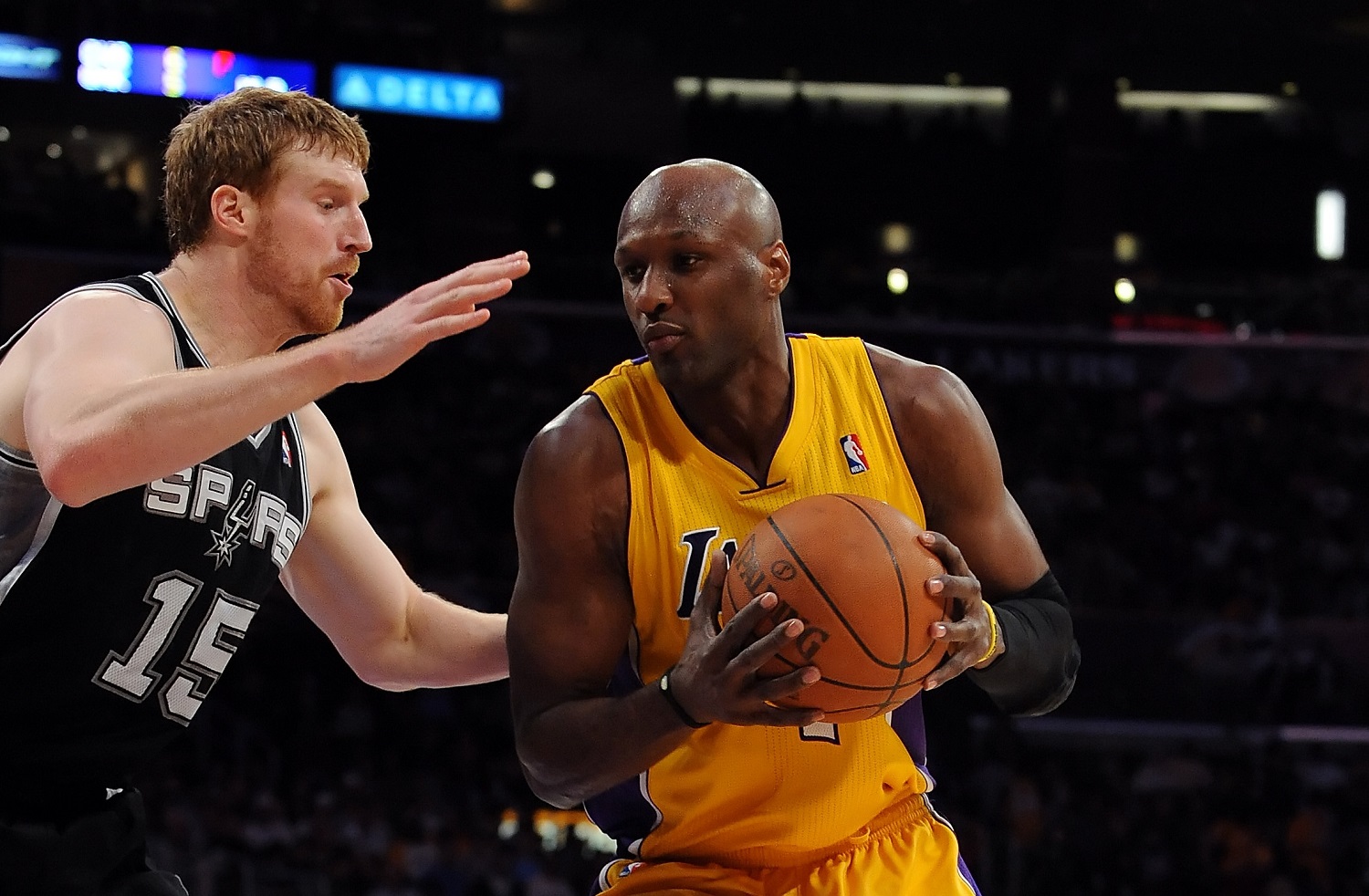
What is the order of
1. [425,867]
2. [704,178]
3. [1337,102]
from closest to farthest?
[704,178] < [425,867] < [1337,102]

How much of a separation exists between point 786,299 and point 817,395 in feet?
46.9

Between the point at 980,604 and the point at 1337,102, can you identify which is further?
the point at 1337,102

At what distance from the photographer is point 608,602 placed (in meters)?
3.09

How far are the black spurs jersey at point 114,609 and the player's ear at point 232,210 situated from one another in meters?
0.19

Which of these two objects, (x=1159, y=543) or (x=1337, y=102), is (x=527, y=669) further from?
(x=1337, y=102)

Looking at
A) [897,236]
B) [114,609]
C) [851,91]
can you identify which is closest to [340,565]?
[114,609]

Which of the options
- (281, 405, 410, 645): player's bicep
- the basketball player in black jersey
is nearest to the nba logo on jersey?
the basketball player in black jersey

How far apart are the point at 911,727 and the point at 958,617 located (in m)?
0.66

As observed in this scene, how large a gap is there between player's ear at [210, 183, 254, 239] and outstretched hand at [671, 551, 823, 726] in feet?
4.45

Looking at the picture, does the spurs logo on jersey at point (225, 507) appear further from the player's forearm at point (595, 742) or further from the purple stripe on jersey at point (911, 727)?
the purple stripe on jersey at point (911, 727)

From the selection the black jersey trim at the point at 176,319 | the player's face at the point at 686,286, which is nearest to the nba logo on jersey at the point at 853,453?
the player's face at the point at 686,286

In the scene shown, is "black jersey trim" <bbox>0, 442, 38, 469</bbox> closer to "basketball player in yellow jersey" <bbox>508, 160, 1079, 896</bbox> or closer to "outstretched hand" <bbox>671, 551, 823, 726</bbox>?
"basketball player in yellow jersey" <bbox>508, 160, 1079, 896</bbox>

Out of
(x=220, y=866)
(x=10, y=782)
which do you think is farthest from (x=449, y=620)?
(x=220, y=866)

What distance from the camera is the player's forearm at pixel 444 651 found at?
12.4 feet
